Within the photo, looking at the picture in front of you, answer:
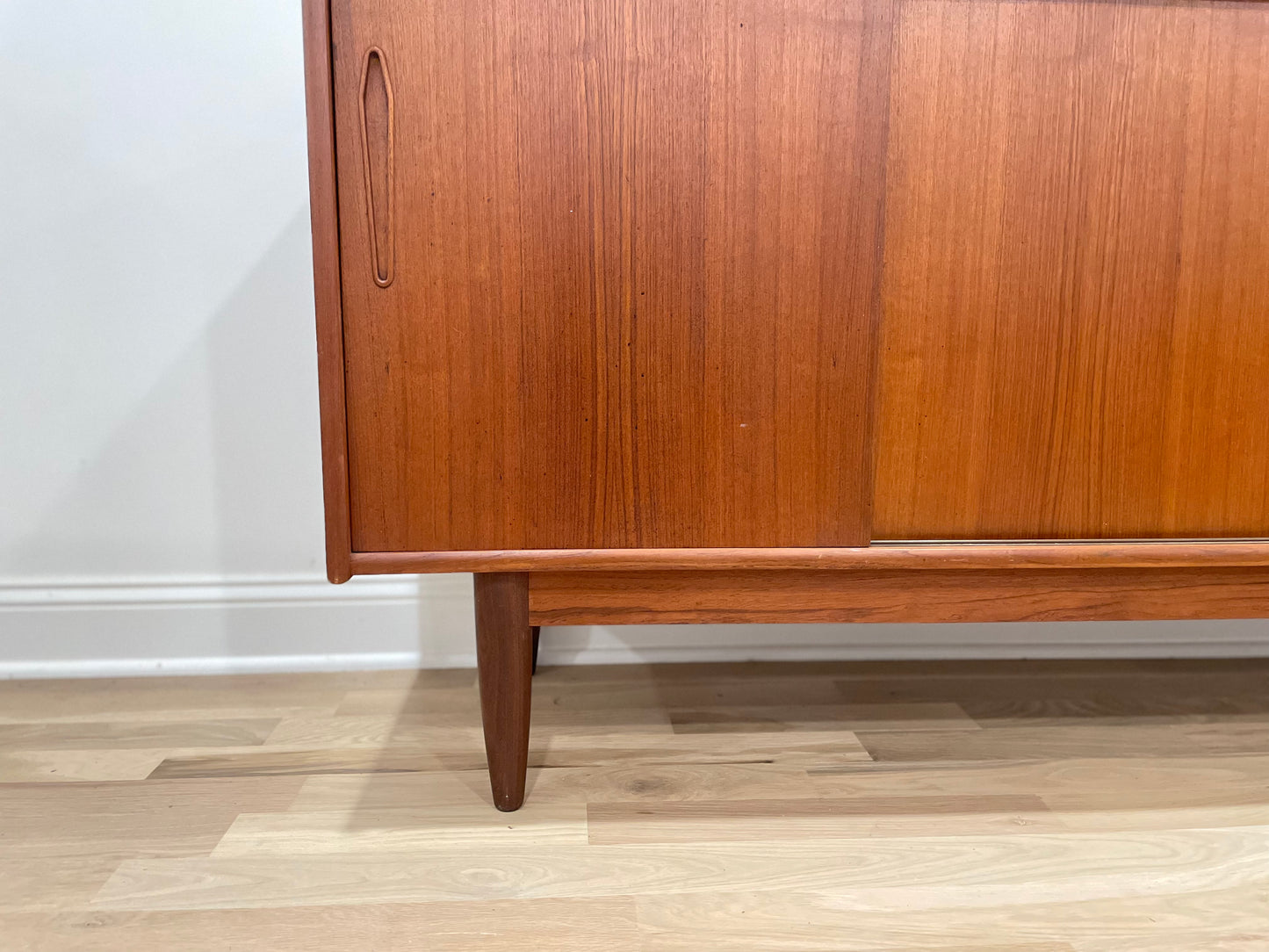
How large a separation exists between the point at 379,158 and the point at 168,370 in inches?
25.5

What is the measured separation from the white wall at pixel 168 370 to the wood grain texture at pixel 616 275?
0.52 meters

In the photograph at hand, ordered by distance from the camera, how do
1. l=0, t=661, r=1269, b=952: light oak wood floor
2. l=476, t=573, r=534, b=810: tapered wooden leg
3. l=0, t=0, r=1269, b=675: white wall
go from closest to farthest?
l=0, t=661, r=1269, b=952: light oak wood floor
l=476, t=573, r=534, b=810: tapered wooden leg
l=0, t=0, r=1269, b=675: white wall

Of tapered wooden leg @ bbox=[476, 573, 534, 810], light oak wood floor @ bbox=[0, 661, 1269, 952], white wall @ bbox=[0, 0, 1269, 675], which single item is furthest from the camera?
white wall @ bbox=[0, 0, 1269, 675]

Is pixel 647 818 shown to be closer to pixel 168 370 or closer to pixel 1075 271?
pixel 1075 271

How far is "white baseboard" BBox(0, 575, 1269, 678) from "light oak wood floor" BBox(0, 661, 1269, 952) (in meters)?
0.05

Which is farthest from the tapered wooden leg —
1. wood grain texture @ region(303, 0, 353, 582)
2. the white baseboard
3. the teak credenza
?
the white baseboard

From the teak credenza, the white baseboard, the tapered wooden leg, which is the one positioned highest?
the teak credenza

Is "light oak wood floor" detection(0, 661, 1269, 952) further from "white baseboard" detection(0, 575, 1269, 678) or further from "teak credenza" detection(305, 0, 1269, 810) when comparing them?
"teak credenza" detection(305, 0, 1269, 810)

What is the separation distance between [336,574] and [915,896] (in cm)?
53

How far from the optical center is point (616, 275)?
0.68 metres

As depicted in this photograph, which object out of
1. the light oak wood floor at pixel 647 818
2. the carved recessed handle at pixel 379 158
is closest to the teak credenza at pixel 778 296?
the carved recessed handle at pixel 379 158

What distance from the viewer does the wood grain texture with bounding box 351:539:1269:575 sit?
2.28ft

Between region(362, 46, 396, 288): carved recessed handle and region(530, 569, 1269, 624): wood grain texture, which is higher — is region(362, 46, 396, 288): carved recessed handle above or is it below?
above

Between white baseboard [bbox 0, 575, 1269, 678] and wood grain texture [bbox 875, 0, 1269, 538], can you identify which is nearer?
wood grain texture [bbox 875, 0, 1269, 538]
